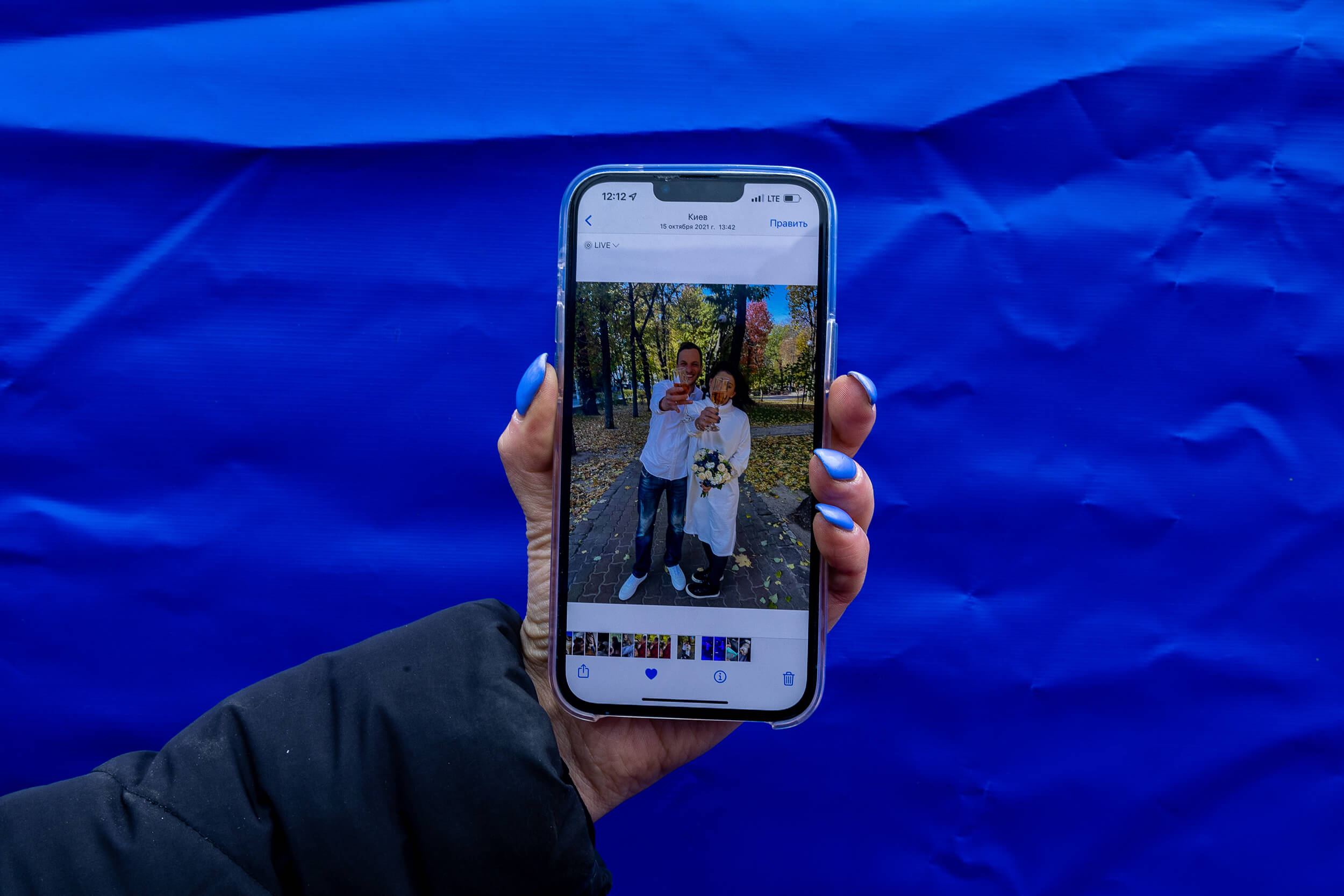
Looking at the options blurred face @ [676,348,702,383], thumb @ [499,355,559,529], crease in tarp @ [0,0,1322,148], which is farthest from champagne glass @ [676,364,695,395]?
crease in tarp @ [0,0,1322,148]

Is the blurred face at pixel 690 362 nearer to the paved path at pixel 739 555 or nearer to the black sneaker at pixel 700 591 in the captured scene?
the paved path at pixel 739 555

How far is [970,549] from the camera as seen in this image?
2.45 feet

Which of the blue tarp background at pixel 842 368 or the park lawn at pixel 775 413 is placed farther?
the blue tarp background at pixel 842 368

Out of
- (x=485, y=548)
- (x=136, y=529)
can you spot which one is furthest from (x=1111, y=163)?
(x=136, y=529)

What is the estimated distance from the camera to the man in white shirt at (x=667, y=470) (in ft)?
1.93

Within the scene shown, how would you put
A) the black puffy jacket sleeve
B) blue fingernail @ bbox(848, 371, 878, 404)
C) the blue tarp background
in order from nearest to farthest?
the black puffy jacket sleeve
blue fingernail @ bbox(848, 371, 878, 404)
the blue tarp background

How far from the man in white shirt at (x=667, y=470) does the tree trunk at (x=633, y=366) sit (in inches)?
0.6

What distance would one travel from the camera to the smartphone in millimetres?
578

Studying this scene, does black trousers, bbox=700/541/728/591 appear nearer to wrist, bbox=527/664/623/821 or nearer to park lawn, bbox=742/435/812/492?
park lawn, bbox=742/435/812/492

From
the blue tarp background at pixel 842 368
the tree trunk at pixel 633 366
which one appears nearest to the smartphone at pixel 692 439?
the tree trunk at pixel 633 366

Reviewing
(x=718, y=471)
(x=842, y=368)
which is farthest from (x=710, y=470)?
(x=842, y=368)

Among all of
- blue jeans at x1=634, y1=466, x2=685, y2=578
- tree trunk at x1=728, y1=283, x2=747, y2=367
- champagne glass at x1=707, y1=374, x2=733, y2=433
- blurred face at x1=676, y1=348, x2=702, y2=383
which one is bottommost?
blue jeans at x1=634, y1=466, x2=685, y2=578

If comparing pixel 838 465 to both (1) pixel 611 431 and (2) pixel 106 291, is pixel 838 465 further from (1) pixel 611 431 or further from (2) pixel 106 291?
(2) pixel 106 291

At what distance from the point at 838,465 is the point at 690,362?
154 millimetres
